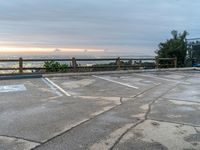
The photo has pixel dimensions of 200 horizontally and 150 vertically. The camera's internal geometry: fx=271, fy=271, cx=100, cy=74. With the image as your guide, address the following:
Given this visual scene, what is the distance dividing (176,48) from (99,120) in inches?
706

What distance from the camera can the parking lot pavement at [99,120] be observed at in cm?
431

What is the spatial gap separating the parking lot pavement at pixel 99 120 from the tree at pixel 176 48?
45.5 ft

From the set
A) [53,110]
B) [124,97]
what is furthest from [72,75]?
[53,110]

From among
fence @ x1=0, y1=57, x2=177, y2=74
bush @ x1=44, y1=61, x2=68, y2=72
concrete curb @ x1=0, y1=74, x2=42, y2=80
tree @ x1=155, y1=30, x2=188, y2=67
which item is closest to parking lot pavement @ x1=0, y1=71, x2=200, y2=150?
concrete curb @ x1=0, y1=74, x2=42, y2=80

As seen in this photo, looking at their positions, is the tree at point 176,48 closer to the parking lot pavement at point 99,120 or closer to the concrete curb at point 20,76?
the concrete curb at point 20,76

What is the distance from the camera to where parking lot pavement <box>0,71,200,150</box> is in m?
4.31

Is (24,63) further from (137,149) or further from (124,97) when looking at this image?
(137,149)

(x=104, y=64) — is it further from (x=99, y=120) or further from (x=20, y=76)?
(x=99, y=120)

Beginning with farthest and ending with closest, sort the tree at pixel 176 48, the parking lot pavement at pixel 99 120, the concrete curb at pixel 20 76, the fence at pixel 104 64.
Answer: the tree at pixel 176 48, the fence at pixel 104 64, the concrete curb at pixel 20 76, the parking lot pavement at pixel 99 120

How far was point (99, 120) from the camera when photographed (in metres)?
5.56

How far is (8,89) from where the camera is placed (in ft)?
31.6

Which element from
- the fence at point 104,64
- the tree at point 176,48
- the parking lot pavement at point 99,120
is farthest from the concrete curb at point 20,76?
the tree at point 176,48

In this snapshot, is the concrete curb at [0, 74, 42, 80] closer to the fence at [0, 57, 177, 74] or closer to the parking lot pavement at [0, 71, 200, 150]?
the fence at [0, 57, 177, 74]

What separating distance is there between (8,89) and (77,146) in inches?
245
